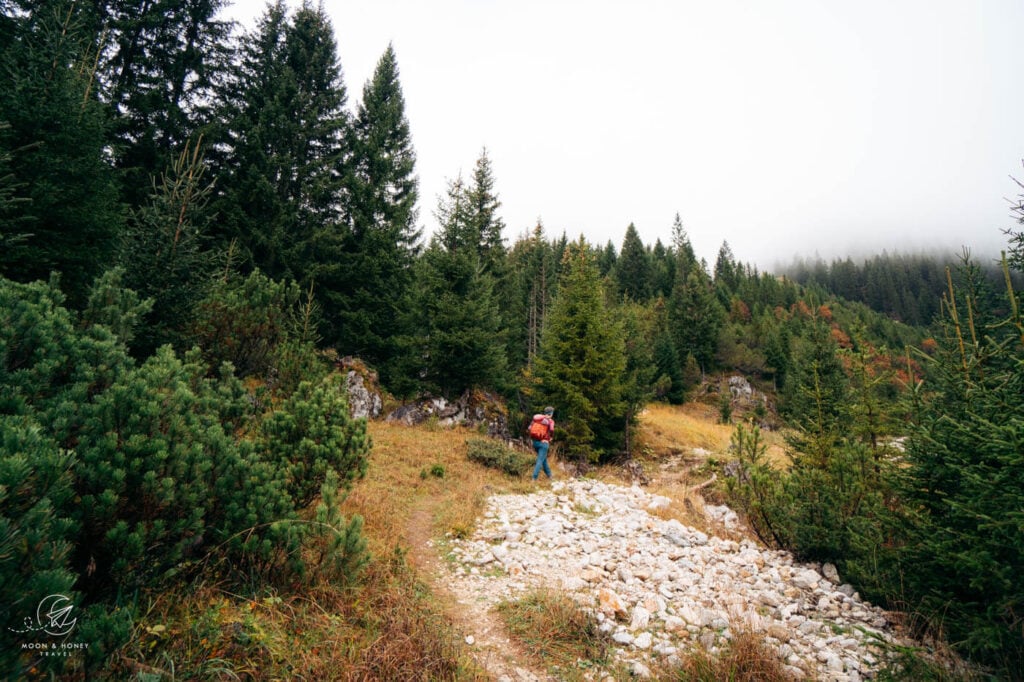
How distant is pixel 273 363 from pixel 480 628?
22.9ft

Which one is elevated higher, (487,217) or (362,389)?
(487,217)

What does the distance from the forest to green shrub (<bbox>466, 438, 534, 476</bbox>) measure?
3.60m

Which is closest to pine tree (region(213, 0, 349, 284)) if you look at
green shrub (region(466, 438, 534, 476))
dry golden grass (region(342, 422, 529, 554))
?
dry golden grass (region(342, 422, 529, 554))

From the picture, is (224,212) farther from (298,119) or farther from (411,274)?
(411,274)

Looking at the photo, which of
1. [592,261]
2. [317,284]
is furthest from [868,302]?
[317,284]

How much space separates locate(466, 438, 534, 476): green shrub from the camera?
11598 mm

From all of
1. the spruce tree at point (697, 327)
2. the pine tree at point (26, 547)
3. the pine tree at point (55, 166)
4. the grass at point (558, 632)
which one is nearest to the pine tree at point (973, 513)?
the grass at point (558, 632)

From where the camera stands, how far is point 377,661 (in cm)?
332

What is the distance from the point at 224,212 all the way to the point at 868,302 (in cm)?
16698

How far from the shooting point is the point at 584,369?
620 inches

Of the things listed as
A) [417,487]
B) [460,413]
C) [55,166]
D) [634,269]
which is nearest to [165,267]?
[55,166]

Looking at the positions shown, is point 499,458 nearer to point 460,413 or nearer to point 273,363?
point 460,413

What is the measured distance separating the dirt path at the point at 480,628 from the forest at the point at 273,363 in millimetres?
1381

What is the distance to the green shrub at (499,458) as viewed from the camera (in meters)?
11.6
